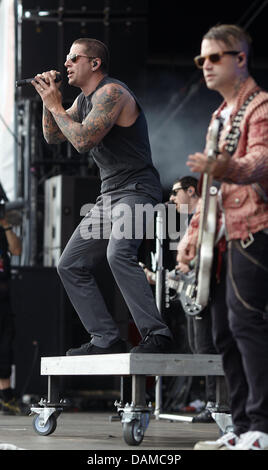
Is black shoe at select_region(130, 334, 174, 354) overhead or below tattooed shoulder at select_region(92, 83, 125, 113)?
below

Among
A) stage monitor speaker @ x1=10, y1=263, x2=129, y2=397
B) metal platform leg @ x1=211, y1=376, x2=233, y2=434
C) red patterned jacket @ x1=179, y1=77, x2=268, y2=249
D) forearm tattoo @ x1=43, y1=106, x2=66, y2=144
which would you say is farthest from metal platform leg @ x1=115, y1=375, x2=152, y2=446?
stage monitor speaker @ x1=10, y1=263, x2=129, y2=397

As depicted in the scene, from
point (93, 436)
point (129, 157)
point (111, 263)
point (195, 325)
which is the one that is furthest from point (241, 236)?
point (195, 325)

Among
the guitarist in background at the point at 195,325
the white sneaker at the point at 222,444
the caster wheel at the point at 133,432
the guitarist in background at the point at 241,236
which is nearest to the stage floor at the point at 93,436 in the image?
the caster wheel at the point at 133,432

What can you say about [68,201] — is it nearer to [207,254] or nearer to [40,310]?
[40,310]

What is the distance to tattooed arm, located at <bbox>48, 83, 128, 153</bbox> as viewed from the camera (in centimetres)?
403

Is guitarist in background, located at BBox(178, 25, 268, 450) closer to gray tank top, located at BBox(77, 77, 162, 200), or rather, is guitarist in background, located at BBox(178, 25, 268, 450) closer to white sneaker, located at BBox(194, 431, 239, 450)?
white sneaker, located at BBox(194, 431, 239, 450)

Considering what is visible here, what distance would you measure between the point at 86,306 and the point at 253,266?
160cm

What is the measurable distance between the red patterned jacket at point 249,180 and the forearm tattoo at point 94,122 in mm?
1032

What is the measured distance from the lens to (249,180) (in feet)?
9.73

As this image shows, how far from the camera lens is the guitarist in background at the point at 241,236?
2947mm

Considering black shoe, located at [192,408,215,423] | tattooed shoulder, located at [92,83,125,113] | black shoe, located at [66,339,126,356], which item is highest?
tattooed shoulder, located at [92,83,125,113]

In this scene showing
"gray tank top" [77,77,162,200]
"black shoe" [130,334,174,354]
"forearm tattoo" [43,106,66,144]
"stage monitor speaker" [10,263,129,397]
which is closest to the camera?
"black shoe" [130,334,174,354]

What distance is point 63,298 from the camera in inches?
322

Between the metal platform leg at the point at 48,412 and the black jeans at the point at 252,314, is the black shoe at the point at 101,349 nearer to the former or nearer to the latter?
the metal platform leg at the point at 48,412
